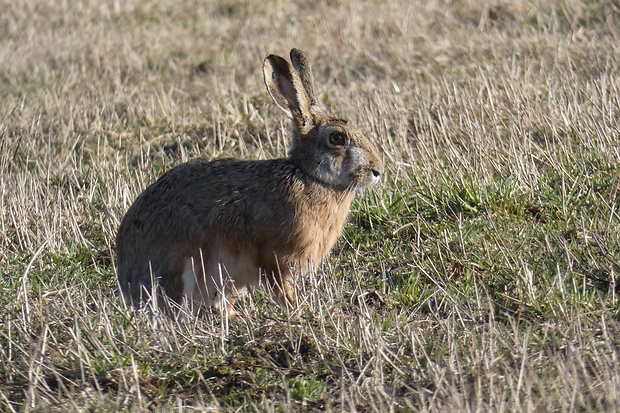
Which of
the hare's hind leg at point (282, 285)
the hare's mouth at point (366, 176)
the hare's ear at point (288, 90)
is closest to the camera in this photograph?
the hare's hind leg at point (282, 285)

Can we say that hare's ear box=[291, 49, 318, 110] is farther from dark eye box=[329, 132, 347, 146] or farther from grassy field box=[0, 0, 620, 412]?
grassy field box=[0, 0, 620, 412]

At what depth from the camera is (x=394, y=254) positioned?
5.47 meters

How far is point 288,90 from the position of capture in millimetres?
5359

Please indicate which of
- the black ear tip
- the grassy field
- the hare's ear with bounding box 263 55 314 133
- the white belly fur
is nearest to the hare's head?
the hare's ear with bounding box 263 55 314 133

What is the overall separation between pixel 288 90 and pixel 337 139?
414mm

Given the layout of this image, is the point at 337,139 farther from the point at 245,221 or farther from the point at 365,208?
the point at 365,208

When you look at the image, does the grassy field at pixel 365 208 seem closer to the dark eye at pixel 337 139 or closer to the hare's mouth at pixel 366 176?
the hare's mouth at pixel 366 176

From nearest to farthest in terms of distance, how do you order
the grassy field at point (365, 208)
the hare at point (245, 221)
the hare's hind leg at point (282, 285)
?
the grassy field at point (365, 208) < the hare's hind leg at point (282, 285) < the hare at point (245, 221)

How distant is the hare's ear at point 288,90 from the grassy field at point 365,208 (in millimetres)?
795

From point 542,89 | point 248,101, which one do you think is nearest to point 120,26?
point 248,101

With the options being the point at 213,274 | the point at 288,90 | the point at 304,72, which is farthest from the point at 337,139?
the point at 213,274

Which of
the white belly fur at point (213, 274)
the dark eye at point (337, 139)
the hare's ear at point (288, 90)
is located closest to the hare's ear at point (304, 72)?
the hare's ear at point (288, 90)

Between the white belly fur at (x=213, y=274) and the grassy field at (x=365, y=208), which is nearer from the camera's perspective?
the grassy field at (x=365, y=208)

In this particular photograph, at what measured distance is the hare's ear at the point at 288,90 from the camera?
530 cm
